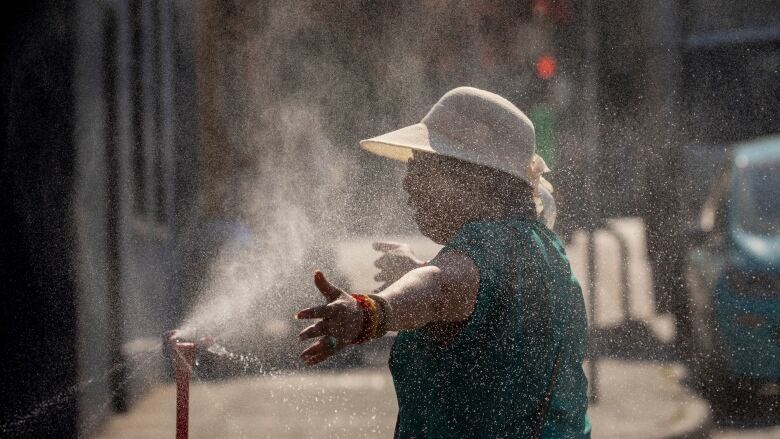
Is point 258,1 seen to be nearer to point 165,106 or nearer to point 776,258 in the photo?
point 165,106

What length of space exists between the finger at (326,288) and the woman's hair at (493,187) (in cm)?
69

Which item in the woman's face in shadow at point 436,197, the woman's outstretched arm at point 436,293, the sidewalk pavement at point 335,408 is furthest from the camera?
the sidewalk pavement at point 335,408

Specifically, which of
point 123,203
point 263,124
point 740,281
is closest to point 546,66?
point 263,124

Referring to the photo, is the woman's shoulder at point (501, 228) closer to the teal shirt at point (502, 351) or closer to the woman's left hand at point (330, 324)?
the teal shirt at point (502, 351)

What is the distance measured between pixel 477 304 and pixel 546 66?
15.2m

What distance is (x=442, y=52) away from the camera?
1427cm

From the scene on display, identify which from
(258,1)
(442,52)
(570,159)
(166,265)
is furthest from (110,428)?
(570,159)

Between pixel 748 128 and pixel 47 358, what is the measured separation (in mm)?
10449

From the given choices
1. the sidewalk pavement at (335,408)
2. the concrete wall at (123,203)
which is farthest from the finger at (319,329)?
the concrete wall at (123,203)

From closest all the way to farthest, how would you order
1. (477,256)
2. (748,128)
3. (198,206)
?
(477,256) < (198,206) < (748,128)

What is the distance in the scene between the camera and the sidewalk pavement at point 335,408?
208 inches

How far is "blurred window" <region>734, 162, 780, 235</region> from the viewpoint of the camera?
18.6 feet

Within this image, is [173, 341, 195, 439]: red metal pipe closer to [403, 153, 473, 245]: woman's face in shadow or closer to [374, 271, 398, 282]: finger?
[403, 153, 473, 245]: woman's face in shadow

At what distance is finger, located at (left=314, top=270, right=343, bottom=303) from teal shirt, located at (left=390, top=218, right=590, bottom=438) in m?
0.37
